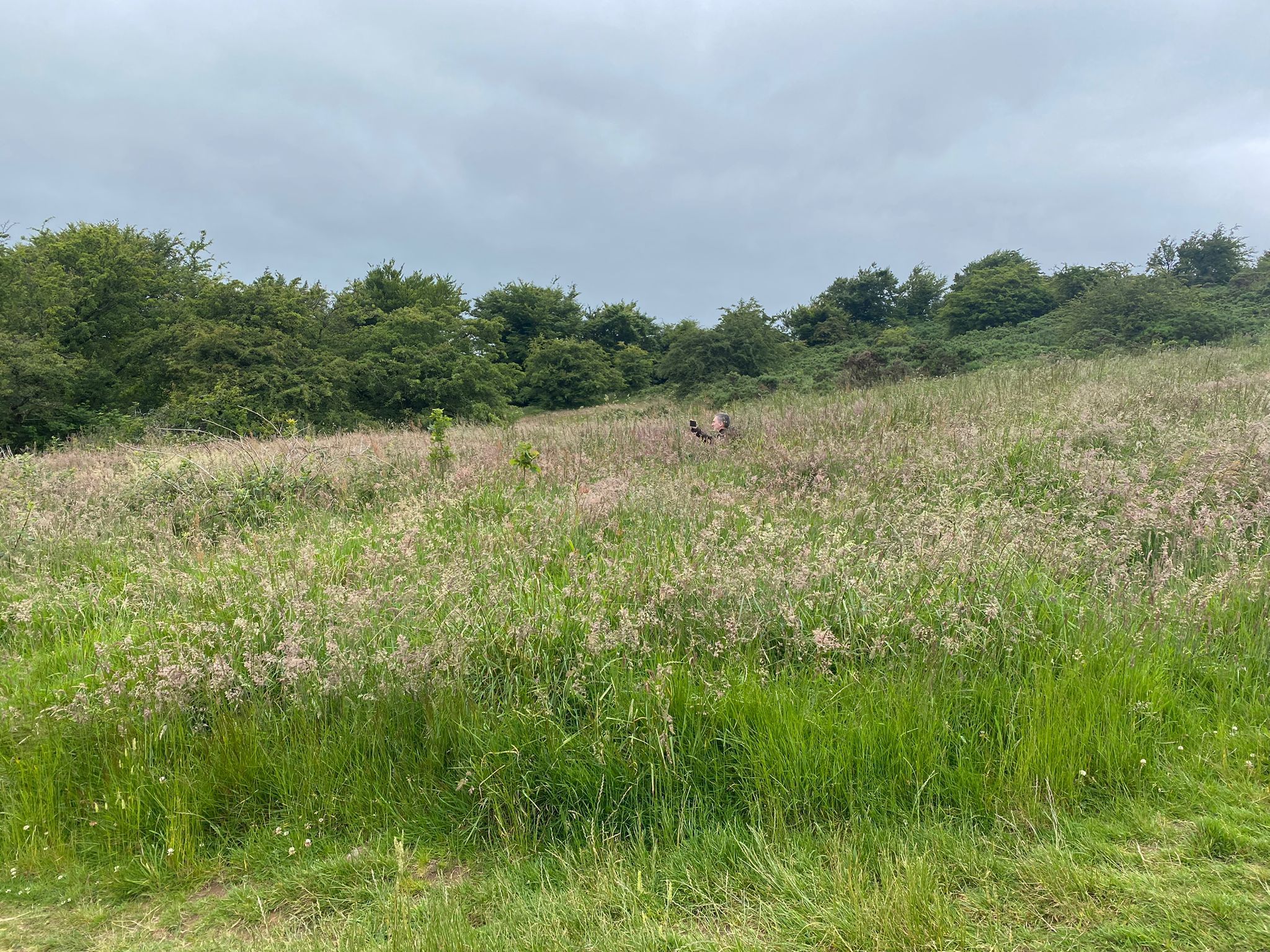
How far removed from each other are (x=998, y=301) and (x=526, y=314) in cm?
2917

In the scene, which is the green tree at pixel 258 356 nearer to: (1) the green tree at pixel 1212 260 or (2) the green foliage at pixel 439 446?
(2) the green foliage at pixel 439 446

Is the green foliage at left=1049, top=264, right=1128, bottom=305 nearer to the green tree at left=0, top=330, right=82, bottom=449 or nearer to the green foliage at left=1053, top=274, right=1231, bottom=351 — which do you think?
the green foliage at left=1053, top=274, right=1231, bottom=351

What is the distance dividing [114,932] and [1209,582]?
504 cm

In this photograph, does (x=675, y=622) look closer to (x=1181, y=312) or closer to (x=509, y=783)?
(x=509, y=783)

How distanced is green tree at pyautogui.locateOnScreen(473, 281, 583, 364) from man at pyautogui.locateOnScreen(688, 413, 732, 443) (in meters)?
33.0

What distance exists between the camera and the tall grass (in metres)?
2.19

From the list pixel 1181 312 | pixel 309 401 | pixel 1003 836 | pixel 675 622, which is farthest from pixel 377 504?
pixel 1181 312

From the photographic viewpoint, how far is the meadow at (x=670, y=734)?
5.81 ft

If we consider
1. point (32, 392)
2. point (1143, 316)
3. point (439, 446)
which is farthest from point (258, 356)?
point (1143, 316)

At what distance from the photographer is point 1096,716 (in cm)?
228

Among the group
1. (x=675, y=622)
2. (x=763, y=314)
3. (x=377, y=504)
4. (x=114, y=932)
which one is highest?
(x=763, y=314)

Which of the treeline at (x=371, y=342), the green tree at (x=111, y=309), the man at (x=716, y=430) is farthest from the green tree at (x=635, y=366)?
the man at (x=716, y=430)

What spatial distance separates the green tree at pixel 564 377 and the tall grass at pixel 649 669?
2875cm

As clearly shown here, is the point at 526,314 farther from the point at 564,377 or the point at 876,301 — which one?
the point at 876,301
